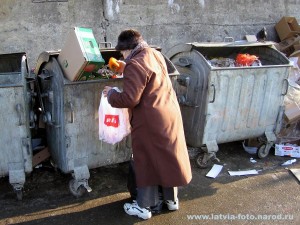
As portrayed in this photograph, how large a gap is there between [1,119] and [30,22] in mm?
2137

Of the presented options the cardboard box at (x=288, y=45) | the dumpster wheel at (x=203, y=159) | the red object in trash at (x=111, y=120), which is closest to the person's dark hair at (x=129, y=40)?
the red object in trash at (x=111, y=120)

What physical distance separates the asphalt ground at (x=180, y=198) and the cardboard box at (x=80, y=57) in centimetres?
123

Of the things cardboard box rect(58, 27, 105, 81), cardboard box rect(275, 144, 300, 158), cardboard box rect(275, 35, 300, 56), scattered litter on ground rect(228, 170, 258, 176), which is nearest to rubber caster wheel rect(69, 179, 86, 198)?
cardboard box rect(58, 27, 105, 81)

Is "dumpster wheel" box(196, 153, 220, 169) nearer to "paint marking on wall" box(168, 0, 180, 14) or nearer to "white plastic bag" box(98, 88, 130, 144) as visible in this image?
"white plastic bag" box(98, 88, 130, 144)

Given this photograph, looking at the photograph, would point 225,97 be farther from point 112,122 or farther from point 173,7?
point 173,7

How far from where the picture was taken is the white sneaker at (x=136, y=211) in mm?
3385

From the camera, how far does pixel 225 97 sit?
4.14m

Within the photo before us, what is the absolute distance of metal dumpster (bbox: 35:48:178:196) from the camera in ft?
11.1

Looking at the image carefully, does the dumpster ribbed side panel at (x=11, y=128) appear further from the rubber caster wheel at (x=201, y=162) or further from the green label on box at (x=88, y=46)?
the rubber caster wheel at (x=201, y=162)

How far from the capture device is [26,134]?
336 centimetres

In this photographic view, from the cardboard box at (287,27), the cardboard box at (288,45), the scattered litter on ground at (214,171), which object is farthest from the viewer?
the cardboard box at (287,27)

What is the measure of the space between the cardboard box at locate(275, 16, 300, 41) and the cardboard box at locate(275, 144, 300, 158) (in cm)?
275

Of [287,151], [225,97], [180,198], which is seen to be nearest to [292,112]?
[287,151]

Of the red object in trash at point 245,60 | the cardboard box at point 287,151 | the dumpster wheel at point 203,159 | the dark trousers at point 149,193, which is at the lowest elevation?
the cardboard box at point 287,151
